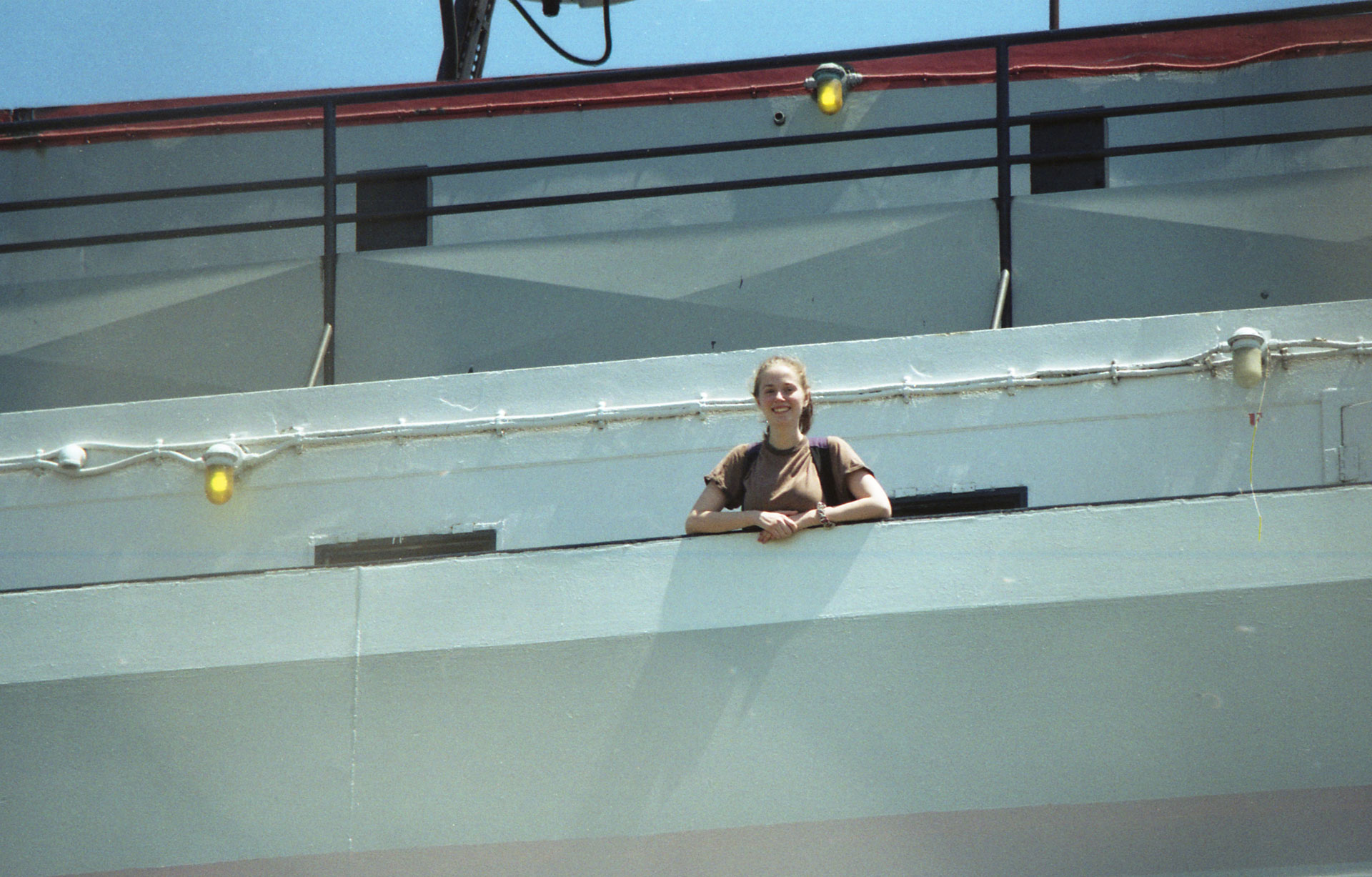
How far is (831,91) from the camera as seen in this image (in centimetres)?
552

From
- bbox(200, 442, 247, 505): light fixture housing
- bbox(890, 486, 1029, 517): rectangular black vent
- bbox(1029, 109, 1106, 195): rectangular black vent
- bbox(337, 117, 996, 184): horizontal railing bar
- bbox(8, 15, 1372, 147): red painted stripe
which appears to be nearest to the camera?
bbox(890, 486, 1029, 517): rectangular black vent

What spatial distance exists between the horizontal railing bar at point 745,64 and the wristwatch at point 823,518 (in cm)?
209

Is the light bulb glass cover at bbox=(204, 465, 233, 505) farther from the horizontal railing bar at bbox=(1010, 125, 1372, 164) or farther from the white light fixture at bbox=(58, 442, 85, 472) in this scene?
the horizontal railing bar at bbox=(1010, 125, 1372, 164)

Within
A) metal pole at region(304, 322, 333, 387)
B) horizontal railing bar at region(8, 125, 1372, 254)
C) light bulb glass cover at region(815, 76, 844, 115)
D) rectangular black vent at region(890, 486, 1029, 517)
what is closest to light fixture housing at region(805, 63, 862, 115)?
light bulb glass cover at region(815, 76, 844, 115)

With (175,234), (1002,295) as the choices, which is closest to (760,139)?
(1002,295)

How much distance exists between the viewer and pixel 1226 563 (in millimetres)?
Result: 3621

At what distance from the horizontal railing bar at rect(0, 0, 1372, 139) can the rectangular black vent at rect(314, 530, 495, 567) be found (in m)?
1.72

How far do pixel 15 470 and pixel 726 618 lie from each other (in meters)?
2.82

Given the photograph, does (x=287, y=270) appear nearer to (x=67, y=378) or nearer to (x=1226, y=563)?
(x=67, y=378)

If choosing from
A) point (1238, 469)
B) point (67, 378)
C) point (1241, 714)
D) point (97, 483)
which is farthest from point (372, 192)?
point (1241, 714)

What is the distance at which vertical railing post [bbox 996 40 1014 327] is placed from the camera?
16.7 feet

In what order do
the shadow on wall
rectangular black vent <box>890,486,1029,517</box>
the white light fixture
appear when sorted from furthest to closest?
the white light fixture
rectangular black vent <box>890,486,1029,517</box>
the shadow on wall

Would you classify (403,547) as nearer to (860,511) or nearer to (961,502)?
(860,511)

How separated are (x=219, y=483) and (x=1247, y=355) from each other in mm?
3351
